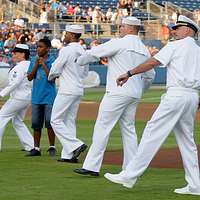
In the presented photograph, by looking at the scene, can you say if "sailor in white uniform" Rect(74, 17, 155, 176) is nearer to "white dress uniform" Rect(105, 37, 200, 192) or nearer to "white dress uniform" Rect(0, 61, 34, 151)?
"white dress uniform" Rect(105, 37, 200, 192)

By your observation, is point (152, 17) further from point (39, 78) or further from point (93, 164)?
point (93, 164)

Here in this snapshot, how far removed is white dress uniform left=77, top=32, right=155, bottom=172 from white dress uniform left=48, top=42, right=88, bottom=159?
176 centimetres

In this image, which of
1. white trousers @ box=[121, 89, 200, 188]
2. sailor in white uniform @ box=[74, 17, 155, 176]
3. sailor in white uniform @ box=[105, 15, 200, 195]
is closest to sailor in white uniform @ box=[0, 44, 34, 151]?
sailor in white uniform @ box=[74, 17, 155, 176]

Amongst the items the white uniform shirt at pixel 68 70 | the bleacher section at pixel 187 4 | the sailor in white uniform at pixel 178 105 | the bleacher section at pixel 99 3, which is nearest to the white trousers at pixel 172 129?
the sailor in white uniform at pixel 178 105

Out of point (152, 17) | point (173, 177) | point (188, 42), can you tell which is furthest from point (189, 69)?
point (152, 17)

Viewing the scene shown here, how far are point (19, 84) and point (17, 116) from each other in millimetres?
697

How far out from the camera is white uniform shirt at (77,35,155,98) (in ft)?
34.4

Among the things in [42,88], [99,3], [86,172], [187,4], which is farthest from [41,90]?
[187,4]

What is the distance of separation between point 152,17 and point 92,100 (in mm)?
15030

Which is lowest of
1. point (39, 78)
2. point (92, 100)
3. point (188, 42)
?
point (92, 100)

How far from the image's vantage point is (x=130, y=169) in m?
9.37

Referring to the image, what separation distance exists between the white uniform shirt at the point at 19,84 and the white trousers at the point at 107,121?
317 centimetres

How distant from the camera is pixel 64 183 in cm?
1010

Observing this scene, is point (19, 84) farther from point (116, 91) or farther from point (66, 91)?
point (116, 91)
